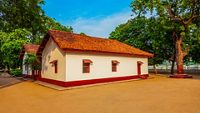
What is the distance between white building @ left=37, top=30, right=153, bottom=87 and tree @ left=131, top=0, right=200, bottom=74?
8078 mm

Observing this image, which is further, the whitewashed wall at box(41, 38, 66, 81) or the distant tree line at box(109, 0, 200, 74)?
the distant tree line at box(109, 0, 200, 74)

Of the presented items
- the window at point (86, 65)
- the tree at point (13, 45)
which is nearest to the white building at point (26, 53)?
the tree at point (13, 45)

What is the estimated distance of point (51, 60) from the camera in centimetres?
2291

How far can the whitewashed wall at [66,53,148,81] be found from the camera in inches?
780

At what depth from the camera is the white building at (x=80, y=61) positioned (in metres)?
19.9

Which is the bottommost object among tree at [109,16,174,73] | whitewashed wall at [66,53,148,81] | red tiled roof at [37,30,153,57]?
whitewashed wall at [66,53,148,81]

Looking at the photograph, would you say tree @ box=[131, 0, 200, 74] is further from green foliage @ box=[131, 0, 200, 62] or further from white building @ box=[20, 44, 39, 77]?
white building @ box=[20, 44, 39, 77]

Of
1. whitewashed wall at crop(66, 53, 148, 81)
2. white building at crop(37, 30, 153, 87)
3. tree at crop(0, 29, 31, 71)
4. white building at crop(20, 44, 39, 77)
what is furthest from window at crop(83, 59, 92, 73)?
tree at crop(0, 29, 31, 71)

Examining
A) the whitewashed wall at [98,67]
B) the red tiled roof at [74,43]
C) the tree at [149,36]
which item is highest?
the tree at [149,36]

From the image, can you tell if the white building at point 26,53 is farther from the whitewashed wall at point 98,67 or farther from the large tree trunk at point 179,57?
the large tree trunk at point 179,57

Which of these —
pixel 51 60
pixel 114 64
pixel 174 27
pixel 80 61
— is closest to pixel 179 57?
pixel 174 27

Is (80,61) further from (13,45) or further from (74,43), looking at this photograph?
(13,45)

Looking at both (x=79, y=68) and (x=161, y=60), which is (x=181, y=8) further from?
(x=79, y=68)

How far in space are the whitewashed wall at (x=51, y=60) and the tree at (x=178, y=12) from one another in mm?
15705
